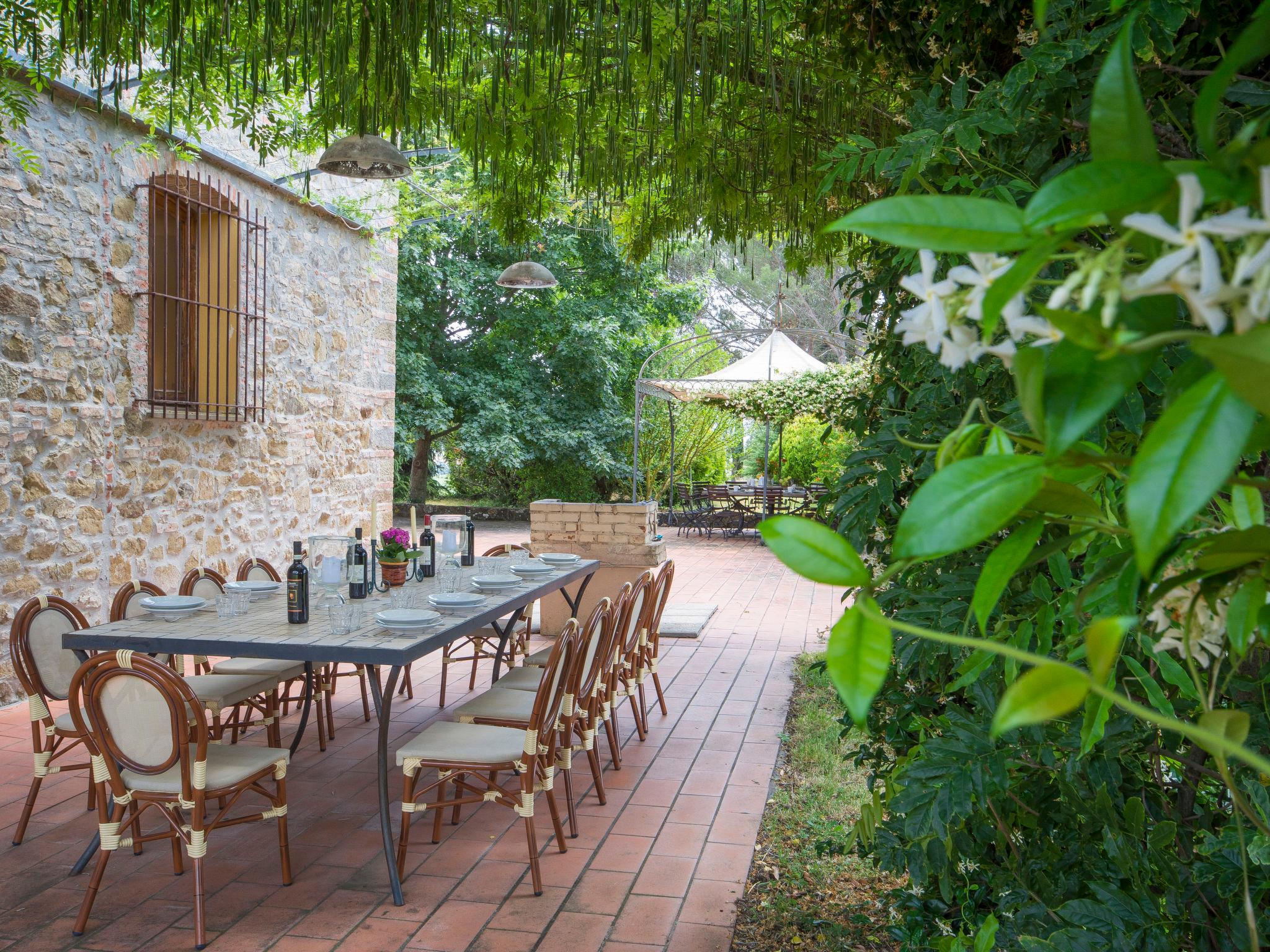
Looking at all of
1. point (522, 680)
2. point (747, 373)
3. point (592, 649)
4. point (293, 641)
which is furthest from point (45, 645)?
point (747, 373)

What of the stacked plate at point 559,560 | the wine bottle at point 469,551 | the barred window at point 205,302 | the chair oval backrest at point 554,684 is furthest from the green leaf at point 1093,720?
the barred window at point 205,302

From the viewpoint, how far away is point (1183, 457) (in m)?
0.31

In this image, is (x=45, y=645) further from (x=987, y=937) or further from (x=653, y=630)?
(x=987, y=937)

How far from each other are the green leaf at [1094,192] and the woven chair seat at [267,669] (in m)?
4.14

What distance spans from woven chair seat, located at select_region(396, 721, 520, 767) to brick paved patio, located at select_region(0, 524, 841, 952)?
38 centimetres

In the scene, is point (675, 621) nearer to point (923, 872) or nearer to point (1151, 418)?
point (923, 872)

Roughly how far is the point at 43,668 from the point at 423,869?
5.06ft

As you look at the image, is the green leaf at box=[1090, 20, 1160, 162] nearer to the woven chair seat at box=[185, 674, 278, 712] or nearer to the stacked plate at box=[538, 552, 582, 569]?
the woven chair seat at box=[185, 674, 278, 712]

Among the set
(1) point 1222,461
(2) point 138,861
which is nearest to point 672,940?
(2) point 138,861

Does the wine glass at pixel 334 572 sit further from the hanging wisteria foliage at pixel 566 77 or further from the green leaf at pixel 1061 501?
the green leaf at pixel 1061 501

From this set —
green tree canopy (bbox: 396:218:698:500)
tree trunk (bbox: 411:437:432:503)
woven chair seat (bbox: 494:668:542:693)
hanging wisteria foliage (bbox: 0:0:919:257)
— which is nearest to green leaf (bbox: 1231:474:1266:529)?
hanging wisteria foliage (bbox: 0:0:919:257)

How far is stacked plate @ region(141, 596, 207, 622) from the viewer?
3.54 m

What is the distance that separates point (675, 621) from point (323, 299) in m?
3.75

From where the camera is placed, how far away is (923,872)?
155 cm
